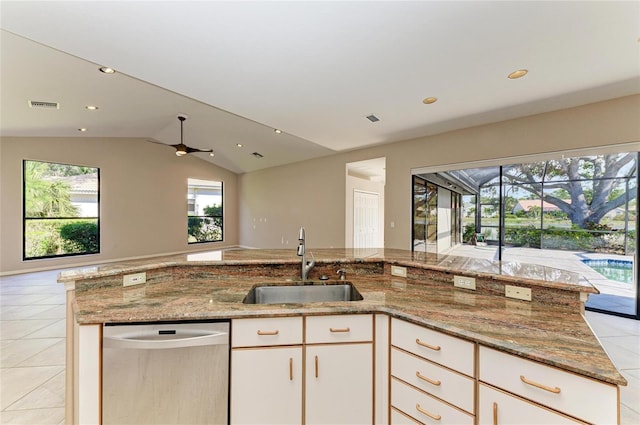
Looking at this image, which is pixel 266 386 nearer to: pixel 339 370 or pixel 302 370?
pixel 302 370

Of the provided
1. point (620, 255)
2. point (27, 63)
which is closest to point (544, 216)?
point (620, 255)

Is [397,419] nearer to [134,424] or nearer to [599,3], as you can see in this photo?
[134,424]

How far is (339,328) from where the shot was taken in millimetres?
1473

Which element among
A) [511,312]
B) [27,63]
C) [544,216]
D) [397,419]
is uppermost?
[27,63]

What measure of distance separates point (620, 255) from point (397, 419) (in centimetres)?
428

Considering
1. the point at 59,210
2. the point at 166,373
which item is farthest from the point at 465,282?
the point at 59,210

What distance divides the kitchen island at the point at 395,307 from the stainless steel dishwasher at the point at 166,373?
2.2 inches

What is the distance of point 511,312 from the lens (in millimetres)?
1397

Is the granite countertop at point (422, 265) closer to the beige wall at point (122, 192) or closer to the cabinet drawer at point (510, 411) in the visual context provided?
the cabinet drawer at point (510, 411)

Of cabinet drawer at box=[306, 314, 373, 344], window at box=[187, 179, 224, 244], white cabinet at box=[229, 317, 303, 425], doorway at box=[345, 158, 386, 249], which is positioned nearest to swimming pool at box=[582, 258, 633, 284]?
doorway at box=[345, 158, 386, 249]

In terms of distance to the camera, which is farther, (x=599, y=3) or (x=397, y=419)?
(x=599, y=3)

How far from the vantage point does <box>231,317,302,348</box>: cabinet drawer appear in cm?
140

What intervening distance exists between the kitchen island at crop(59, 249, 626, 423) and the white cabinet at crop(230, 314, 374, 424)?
0.06 m

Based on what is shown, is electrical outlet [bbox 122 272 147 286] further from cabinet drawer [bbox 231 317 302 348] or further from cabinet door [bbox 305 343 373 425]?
cabinet door [bbox 305 343 373 425]
